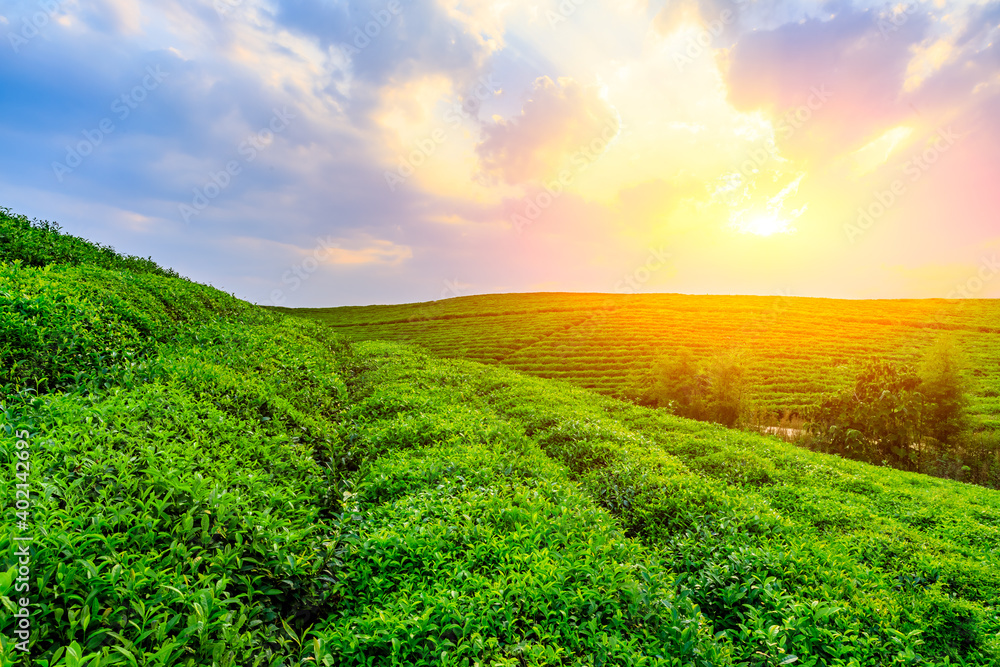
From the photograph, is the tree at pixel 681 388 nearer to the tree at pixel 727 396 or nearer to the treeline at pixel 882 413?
the treeline at pixel 882 413

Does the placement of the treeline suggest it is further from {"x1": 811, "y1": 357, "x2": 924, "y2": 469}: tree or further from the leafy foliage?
the leafy foliage

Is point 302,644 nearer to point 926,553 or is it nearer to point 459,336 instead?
point 926,553

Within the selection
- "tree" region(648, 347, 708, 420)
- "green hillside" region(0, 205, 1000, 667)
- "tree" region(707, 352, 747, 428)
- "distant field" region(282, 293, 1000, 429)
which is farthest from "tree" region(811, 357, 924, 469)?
"green hillside" region(0, 205, 1000, 667)

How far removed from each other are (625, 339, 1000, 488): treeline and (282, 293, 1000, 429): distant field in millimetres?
7335

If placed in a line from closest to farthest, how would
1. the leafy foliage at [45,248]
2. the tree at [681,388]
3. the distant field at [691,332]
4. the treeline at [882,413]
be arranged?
the leafy foliage at [45,248] → the treeline at [882,413] → the tree at [681,388] → the distant field at [691,332]

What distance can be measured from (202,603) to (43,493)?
5.90 feet

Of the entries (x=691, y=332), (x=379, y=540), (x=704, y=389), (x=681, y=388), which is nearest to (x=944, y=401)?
(x=704, y=389)

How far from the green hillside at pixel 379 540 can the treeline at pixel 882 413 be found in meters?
12.7

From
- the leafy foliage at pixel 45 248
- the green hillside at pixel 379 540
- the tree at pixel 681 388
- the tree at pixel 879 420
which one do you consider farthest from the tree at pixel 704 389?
the leafy foliage at pixel 45 248

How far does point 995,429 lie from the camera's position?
27.2 m

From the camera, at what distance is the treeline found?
21453 millimetres

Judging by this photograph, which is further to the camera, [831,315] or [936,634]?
[831,315]

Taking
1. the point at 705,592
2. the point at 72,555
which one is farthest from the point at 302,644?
the point at 705,592

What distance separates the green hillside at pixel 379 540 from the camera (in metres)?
3.49
